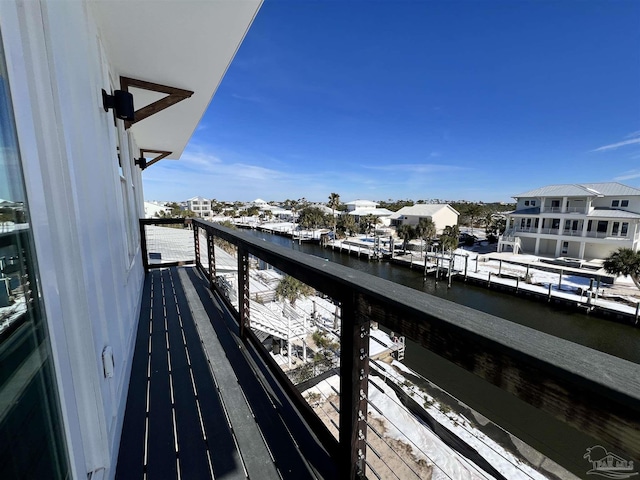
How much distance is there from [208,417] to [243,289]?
2.68 ft

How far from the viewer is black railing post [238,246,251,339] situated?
192cm

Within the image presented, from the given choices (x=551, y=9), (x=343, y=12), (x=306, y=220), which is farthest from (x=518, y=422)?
(x=306, y=220)

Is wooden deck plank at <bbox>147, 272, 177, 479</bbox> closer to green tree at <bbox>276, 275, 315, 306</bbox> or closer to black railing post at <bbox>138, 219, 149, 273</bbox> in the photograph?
black railing post at <bbox>138, 219, 149, 273</bbox>

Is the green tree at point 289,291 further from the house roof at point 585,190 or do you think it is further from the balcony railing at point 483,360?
the house roof at point 585,190

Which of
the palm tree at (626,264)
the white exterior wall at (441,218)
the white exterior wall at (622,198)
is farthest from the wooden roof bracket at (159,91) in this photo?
the white exterior wall at (441,218)

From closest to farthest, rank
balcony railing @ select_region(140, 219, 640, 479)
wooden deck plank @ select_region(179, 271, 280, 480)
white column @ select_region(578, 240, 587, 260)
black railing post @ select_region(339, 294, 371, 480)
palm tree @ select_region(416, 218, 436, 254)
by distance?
balcony railing @ select_region(140, 219, 640, 479)
black railing post @ select_region(339, 294, 371, 480)
wooden deck plank @ select_region(179, 271, 280, 480)
white column @ select_region(578, 240, 587, 260)
palm tree @ select_region(416, 218, 436, 254)

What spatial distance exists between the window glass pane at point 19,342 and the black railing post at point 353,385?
74 centimetres

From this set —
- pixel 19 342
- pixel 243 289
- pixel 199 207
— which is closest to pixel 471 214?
pixel 199 207

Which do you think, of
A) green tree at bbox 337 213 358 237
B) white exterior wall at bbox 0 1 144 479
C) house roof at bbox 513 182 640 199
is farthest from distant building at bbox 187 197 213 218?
white exterior wall at bbox 0 1 144 479

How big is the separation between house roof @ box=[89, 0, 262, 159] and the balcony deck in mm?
1712

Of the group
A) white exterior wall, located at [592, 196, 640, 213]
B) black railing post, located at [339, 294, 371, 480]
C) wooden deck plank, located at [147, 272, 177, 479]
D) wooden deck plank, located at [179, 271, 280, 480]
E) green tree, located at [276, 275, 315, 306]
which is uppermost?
white exterior wall, located at [592, 196, 640, 213]

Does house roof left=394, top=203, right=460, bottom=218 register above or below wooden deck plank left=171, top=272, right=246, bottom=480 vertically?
above

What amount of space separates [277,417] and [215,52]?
247 centimetres

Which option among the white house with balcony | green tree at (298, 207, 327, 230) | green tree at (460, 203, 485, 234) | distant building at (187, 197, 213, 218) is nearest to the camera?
the white house with balcony
